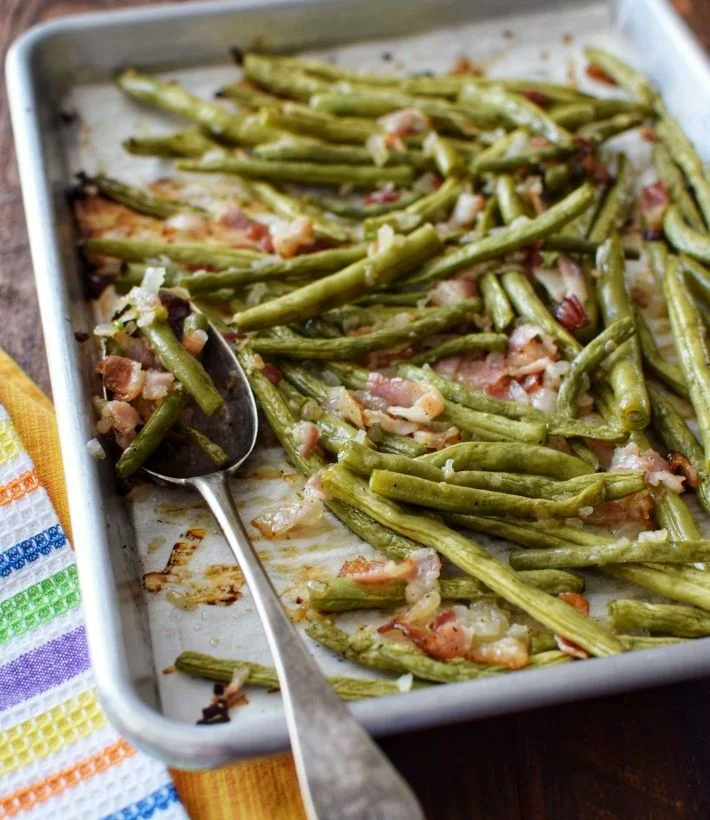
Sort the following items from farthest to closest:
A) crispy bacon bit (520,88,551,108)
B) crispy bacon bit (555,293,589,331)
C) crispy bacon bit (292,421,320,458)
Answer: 1. crispy bacon bit (520,88,551,108)
2. crispy bacon bit (555,293,589,331)
3. crispy bacon bit (292,421,320,458)

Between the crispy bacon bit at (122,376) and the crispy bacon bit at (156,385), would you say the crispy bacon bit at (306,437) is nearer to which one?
the crispy bacon bit at (156,385)

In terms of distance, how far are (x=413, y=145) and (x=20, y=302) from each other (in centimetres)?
207

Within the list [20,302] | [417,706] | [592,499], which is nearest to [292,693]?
[417,706]

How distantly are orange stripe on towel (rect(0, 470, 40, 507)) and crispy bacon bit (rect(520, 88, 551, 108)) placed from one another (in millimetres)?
3220

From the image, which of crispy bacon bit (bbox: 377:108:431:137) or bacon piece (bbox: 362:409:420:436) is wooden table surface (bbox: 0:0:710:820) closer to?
bacon piece (bbox: 362:409:420:436)

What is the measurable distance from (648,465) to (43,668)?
2206 millimetres

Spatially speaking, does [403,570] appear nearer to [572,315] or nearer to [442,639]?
[442,639]

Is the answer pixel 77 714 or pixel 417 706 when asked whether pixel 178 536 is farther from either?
pixel 417 706

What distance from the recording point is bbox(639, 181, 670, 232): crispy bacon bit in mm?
4602

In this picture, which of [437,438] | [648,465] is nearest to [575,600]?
[648,465]

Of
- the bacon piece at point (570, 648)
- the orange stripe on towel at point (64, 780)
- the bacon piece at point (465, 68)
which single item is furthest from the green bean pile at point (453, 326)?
the orange stripe on towel at point (64, 780)

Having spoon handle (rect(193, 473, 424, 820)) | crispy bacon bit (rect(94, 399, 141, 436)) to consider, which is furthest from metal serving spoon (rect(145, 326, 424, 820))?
crispy bacon bit (rect(94, 399, 141, 436))

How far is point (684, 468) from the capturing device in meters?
3.58

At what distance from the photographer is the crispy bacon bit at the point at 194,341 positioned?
3.78 m
